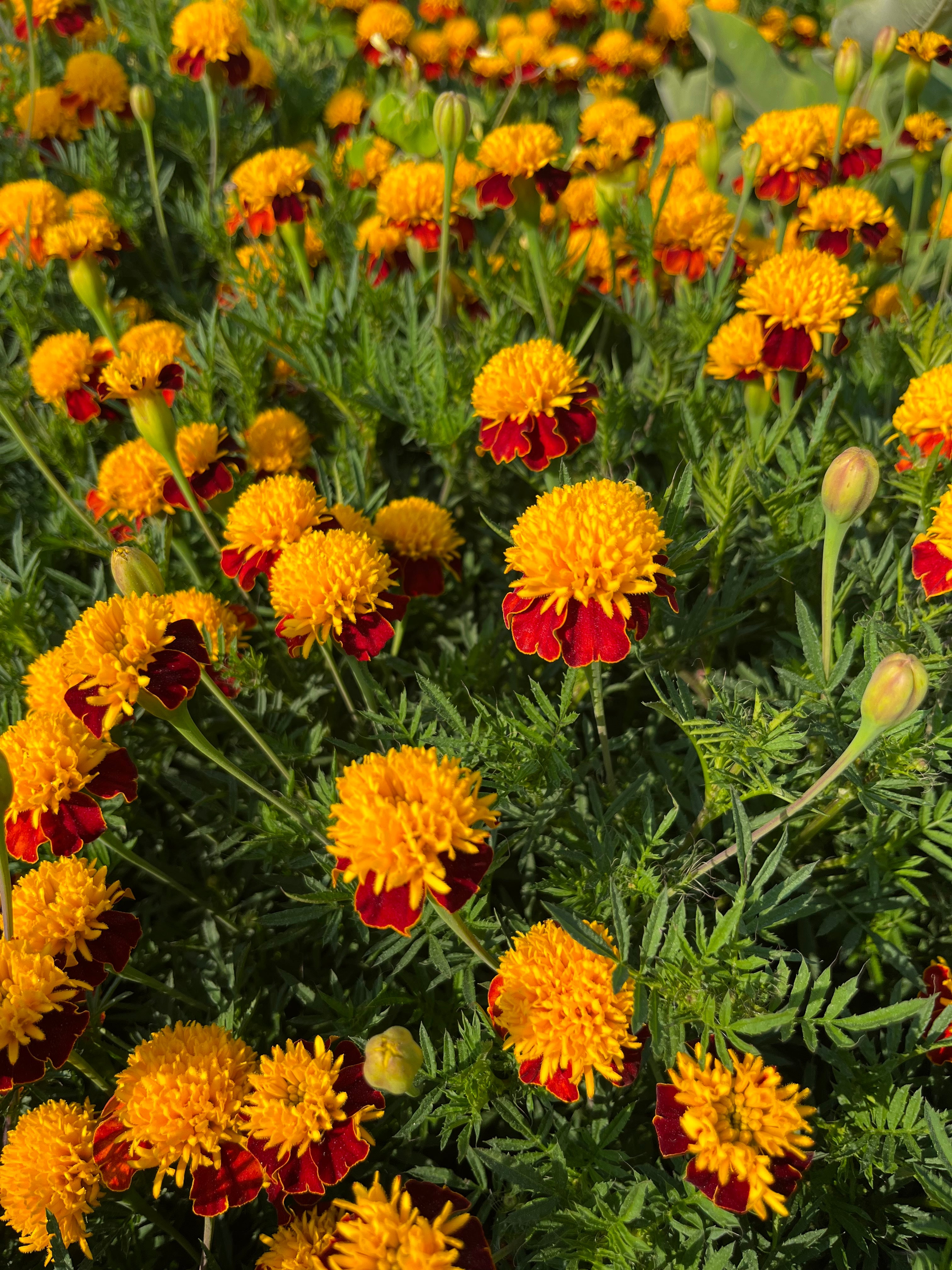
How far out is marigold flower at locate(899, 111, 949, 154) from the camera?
75.5 inches

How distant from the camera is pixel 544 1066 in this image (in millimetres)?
912

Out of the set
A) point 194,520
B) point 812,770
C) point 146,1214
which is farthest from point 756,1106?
point 194,520

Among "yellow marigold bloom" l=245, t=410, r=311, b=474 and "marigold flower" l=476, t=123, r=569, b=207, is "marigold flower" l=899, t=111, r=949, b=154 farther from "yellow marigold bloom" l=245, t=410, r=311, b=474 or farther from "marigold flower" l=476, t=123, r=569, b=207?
"yellow marigold bloom" l=245, t=410, r=311, b=474

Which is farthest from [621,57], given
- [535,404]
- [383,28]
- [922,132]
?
[535,404]

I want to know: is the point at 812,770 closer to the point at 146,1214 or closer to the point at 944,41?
the point at 146,1214

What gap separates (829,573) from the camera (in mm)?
1023

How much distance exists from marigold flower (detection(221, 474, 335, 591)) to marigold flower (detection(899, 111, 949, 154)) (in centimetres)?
163

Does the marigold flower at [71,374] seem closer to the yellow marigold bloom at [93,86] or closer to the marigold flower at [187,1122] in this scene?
the yellow marigold bloom at [93,86]

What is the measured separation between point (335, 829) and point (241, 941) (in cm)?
66

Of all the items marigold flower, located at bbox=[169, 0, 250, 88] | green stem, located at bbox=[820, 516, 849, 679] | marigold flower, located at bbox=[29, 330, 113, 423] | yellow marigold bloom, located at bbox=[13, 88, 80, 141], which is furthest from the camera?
yellow marigold bloom, located at bbox=[13, 88, 80, 141]

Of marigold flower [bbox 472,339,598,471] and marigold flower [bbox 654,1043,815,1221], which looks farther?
marigold flower [bbox 472,339,598,471]

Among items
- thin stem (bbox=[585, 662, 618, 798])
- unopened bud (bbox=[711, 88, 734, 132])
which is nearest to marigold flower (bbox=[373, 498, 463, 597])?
thin stem (bbox=[585, 662, 618, 798])

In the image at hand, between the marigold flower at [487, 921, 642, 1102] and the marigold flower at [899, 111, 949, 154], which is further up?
the marigold flower at [899, 111, 949, 154]

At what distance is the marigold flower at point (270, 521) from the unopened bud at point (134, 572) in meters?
0.17
